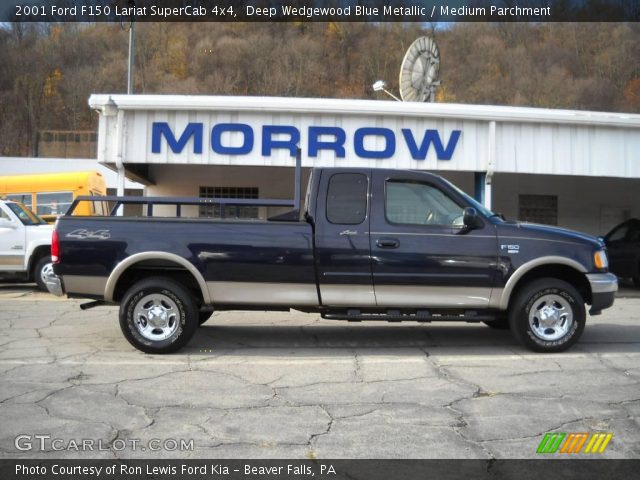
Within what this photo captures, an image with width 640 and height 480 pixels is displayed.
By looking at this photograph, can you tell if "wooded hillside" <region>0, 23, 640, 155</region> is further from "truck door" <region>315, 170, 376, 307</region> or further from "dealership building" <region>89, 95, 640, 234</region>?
"truck door" <region>315, 170, 376, 307</region>

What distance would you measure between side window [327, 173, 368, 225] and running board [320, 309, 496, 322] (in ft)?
3.16

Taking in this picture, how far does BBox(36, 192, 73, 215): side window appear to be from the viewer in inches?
616

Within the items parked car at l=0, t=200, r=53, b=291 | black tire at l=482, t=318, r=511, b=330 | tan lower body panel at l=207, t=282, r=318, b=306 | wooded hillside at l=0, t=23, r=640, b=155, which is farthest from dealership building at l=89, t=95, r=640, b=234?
wooded hillside at l=0, t=23, r=640, b=155

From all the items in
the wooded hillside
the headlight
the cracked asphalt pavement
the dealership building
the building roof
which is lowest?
the cracked asphalt pavement

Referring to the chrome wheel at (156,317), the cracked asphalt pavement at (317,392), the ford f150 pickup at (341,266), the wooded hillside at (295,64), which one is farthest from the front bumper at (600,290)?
the wooded hillside at (295,64)

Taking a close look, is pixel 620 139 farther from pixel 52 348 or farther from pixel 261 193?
pixel 52 348

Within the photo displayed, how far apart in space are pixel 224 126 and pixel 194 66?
1952 inches

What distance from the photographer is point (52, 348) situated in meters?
6.70

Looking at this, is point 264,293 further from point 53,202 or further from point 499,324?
point 53,202

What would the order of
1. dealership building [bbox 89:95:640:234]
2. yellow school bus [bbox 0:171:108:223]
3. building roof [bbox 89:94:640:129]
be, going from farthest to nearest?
1. yellow school bus [bbox 0:171:108:223]
2. dealership building [bbox 89:95:640:234]
3. building roof [bbox 89:94:640:129]

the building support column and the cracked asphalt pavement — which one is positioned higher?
the building support column

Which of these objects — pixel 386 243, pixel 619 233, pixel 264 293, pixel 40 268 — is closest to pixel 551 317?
pixel 386 243

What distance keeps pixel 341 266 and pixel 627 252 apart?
10226mm

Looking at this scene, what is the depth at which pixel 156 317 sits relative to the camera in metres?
6.36
